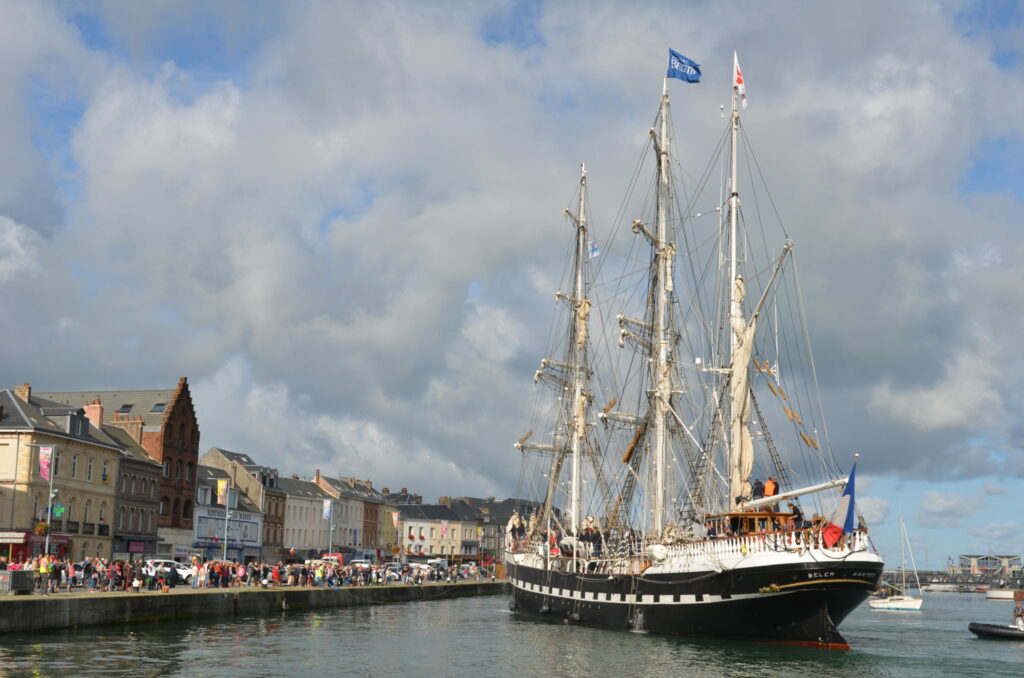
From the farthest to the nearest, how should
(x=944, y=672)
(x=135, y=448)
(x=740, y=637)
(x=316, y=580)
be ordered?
(x=135, y=448), (x=316, y=580), (x=740, y=637), (x=944, y=672)

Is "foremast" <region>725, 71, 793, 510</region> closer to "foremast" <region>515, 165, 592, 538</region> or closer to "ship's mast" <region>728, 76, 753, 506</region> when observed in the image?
"ship's mast" <region>728, 76, 753, 506</region>

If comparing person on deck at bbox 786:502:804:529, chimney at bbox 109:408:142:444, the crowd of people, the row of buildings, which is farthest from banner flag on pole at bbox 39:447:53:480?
person on deck at bbox 786:502:804:529

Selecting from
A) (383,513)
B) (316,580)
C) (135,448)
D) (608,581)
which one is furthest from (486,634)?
(383,513)

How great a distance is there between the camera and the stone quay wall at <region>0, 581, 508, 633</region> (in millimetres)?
42844

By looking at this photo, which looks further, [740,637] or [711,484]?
[711,484]

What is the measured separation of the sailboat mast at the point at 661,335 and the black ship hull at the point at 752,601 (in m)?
5.73

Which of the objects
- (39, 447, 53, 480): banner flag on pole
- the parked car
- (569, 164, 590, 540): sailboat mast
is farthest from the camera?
(569, 164, 590, 540): sailboat mast

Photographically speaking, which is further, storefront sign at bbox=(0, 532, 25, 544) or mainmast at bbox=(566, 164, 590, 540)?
mainmast at bbox=(566, 164, 590, 540)

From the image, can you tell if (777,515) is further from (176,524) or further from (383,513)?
(383,513)

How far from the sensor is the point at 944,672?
4000cm

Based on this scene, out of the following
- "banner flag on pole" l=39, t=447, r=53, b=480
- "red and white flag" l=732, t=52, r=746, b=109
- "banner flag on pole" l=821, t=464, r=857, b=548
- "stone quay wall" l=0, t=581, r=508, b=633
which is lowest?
"stone quay wall" l=0, t=581, r=508, b=633

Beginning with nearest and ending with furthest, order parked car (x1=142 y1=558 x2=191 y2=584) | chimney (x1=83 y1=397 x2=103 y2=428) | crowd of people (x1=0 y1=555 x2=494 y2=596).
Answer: crowd of people (x1=0 y1=555 x2=494 y2=596), parked car (x1=142 y1=558 x2=191 y2=584), chimney (x1=83 y1=397 x2=103 y2=428)

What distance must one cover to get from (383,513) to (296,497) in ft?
109

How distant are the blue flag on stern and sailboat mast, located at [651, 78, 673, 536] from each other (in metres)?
7.22
